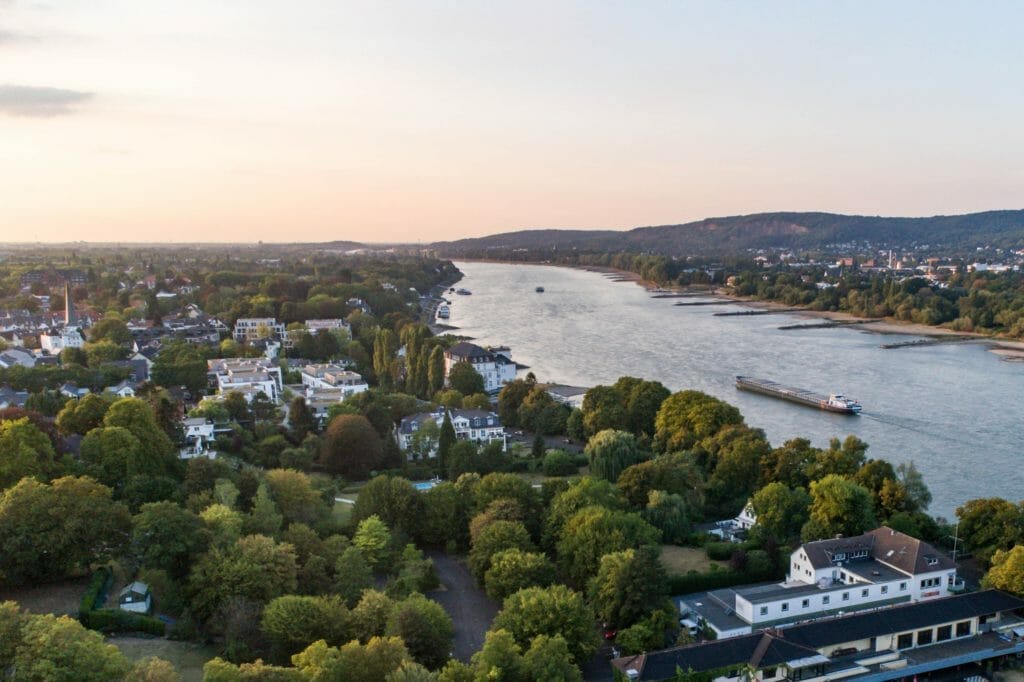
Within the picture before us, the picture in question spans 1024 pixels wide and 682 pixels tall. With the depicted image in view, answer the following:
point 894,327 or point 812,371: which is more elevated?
point 894,327

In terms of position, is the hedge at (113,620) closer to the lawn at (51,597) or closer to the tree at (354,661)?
the lawn at (51,597)

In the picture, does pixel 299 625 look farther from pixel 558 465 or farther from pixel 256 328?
pixel 256 328

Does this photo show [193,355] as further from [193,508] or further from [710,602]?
[710,602]

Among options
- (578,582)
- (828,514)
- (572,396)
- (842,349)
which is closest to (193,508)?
(578,582)

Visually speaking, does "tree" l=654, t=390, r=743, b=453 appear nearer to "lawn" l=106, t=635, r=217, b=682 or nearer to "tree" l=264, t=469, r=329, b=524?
"tree" l=264, t=469, r=329, b=524

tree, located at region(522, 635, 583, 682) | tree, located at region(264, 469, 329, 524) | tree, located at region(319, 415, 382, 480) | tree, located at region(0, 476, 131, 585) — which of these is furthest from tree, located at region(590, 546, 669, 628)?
tree, located at region(319, 415, 382, 480)

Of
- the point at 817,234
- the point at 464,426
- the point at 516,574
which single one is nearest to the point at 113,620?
the point at 516,574

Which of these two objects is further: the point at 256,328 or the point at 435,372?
the point at 256,328
